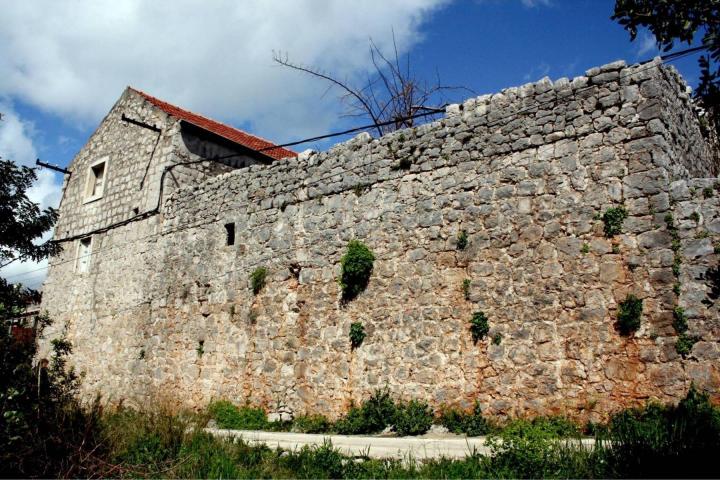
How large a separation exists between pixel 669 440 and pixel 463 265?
465 centimetres

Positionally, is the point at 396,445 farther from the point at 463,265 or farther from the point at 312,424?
the point at 463,265

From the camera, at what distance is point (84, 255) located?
762 inches

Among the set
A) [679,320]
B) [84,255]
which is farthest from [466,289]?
[84,255]

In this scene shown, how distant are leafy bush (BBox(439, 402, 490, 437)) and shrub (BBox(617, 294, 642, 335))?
2602mm

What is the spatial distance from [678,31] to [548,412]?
599 centimetres

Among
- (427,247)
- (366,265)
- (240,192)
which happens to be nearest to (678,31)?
(427,247)

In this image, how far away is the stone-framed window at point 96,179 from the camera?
774 inches

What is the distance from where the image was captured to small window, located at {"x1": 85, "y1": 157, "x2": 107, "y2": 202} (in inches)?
774

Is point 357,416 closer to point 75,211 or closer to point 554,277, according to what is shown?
point 554,277

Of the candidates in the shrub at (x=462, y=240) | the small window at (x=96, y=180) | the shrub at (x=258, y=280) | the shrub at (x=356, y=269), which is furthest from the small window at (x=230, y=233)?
the small window at (x=96, y=180)

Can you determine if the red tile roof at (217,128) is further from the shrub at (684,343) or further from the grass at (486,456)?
the shrub at (684,343)

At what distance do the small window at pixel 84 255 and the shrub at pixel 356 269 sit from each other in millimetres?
11001

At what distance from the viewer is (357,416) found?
10.7m

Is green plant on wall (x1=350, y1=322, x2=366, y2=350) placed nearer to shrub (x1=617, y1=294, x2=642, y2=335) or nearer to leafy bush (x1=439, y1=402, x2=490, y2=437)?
leafy bush (x1=439, y1=402, x2=490, y2=437)
